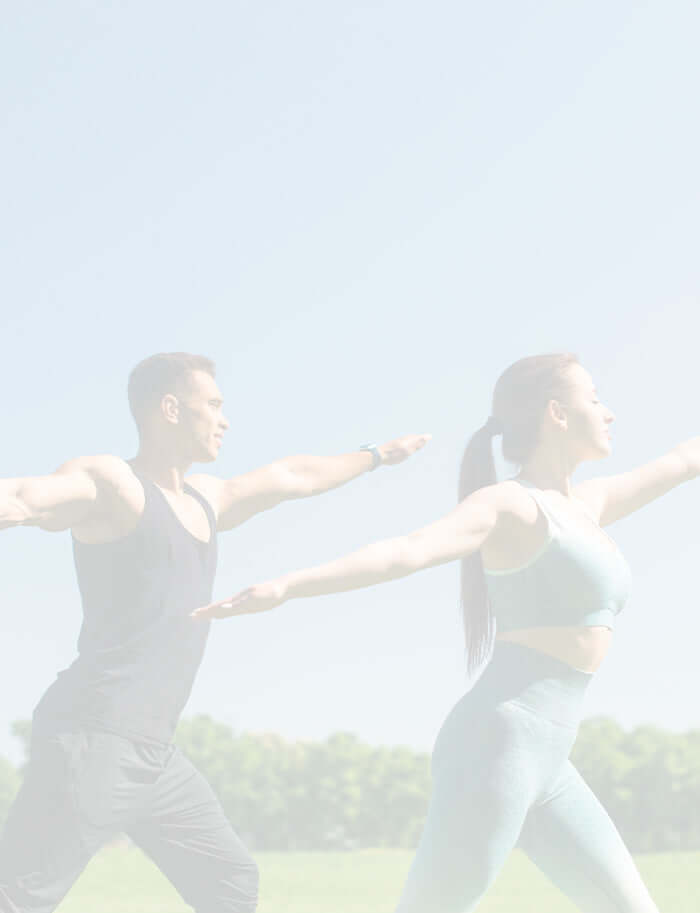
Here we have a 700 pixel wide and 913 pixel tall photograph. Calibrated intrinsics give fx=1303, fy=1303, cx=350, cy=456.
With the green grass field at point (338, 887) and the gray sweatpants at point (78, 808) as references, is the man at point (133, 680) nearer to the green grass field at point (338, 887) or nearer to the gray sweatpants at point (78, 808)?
the gray sweatpants at point (78, 808)

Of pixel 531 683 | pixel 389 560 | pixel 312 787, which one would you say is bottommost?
pixel 531 683

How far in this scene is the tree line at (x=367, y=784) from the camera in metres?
25.3

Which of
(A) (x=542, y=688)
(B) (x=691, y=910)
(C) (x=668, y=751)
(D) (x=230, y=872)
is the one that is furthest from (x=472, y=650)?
(C) (x=668, y=751)

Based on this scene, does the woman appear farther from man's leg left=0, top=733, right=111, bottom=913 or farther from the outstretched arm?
man's leg left=0, top=733, right=111, bottom=913

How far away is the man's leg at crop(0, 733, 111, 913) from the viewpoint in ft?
16.2

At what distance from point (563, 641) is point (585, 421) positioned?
2.87 ft

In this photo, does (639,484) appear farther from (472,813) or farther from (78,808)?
(78,808)

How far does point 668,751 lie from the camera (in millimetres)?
26859

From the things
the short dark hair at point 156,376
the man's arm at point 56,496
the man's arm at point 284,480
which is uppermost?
the short dark hair at point 156,376

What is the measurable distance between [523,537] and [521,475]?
0.50 meters

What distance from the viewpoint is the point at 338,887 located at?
1792 centimetres

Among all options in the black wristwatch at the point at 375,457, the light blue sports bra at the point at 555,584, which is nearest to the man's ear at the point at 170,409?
the black wristwatch at the point at 375,457

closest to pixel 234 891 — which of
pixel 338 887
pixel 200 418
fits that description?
pixel 200 418

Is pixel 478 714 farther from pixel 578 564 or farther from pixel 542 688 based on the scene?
pixel 578 564
